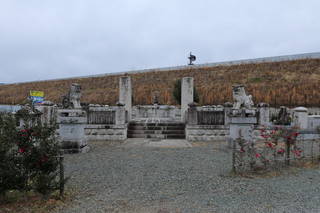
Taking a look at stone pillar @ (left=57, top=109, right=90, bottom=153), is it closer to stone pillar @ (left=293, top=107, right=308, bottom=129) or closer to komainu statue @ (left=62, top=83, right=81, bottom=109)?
komainu statue @ (left=62, top=83, right=81, bottom=109)

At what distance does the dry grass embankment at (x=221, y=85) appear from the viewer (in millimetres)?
29531

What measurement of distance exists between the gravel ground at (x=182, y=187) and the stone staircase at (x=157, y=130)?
4981 mm

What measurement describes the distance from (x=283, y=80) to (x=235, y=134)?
31.8m

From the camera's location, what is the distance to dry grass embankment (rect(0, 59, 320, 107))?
96.9 ft

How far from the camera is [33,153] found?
3.74 metres

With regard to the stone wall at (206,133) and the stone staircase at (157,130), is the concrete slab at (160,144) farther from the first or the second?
the stone staircase at (157,130)

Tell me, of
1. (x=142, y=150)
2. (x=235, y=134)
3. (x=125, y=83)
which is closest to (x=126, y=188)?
(x=142, y=150)

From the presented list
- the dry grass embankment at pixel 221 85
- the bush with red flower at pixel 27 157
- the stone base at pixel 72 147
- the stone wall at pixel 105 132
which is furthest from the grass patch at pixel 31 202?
the dry grass embankment at pixel 221 85

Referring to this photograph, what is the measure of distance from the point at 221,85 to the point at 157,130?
26391 mm

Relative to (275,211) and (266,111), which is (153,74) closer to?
(266,111)

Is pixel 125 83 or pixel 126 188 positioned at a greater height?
pixel 125 83

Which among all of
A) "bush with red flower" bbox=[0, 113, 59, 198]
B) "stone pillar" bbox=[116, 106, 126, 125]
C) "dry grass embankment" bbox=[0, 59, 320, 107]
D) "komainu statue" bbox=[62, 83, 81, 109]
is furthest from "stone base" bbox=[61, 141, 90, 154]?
"dry grass embankment" bbox=[0, 59, 320, 107]

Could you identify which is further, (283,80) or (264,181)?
(283,80)

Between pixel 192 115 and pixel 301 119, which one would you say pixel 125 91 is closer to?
pixel 192 115
